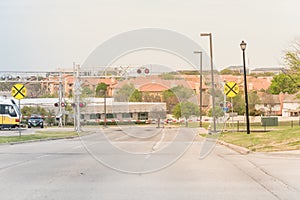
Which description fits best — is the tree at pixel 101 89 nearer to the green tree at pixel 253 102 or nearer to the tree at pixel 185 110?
the tree at pixel 185 110

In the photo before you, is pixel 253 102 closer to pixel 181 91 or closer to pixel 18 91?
pixel 181 91

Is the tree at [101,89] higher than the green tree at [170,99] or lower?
higher

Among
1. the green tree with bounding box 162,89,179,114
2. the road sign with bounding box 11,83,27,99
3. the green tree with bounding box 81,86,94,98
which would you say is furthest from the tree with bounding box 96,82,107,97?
the road sign with bounding box 11,83,27,99

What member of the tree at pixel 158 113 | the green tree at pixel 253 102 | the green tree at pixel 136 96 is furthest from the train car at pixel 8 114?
the green tree at pixel 253 102

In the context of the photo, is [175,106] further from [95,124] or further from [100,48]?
[100,48]

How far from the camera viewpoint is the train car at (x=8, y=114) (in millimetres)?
57156

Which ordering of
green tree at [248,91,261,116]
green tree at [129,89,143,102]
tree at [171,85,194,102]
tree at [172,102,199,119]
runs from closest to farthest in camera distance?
1. green tree at [129,89,143,102]
2. tree at [171,85,194,102]
3. tree at [172,102,199,119]
4. green tree at [248,91,261,116]

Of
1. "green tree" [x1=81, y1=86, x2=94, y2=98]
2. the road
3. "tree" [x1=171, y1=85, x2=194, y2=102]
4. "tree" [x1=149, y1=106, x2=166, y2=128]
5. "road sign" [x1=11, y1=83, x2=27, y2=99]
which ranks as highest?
"green tree" [x1=81, y1=86, x2=94, y2=98]

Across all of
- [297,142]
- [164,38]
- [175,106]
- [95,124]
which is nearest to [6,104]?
[95,124]

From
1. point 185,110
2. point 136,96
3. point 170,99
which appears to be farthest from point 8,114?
point 185,110

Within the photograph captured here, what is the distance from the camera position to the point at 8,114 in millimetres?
57531

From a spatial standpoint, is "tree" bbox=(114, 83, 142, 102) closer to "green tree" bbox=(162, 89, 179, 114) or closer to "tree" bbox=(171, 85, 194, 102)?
"green tree" bbox=(162, 89, 179, 114)

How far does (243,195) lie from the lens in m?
9.93

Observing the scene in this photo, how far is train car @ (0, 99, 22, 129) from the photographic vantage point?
5716 cm
